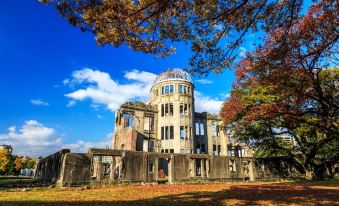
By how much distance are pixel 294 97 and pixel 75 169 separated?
17.7m

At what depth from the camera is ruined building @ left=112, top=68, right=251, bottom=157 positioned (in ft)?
131

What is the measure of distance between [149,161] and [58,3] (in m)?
17.2

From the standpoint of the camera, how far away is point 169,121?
41281mm

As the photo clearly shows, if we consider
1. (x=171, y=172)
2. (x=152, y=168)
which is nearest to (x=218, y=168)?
(x=171, y=172)

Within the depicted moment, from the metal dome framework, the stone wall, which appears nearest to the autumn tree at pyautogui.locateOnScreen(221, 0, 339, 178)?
the stone wall

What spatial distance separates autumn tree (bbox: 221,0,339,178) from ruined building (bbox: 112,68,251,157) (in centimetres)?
1144

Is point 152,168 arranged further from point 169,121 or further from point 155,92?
point 155,92

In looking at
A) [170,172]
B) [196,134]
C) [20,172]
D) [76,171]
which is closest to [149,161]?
[170,172]

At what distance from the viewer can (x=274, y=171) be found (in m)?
30.3

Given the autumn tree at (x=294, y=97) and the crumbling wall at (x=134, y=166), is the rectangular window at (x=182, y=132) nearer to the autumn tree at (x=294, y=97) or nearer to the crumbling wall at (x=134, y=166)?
the autumn tree at (x=294, y=97)

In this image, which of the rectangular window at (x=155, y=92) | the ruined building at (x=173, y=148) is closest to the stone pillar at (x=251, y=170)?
the ruined building at (x=173, y=148)

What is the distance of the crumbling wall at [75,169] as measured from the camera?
1772 cm

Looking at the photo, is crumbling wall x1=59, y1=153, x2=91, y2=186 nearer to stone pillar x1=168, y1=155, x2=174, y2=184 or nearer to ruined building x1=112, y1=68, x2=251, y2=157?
stone pillar x1=168, y1=155, x2=174, y2=184

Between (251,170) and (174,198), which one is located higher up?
(251,170)
